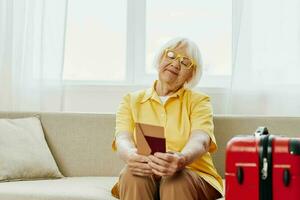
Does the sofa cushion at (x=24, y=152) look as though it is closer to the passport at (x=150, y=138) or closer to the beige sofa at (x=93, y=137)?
the beige sofa at (x=93, y=137)

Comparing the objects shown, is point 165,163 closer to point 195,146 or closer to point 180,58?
point 195,146

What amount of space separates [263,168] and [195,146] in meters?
0.53

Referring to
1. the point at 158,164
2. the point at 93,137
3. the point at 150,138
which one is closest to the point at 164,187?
the point at 158,164

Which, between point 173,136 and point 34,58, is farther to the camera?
point 34,58

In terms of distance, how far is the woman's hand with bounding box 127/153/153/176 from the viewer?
2.29 meters

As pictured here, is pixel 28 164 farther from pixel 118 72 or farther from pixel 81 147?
pixel 118 72

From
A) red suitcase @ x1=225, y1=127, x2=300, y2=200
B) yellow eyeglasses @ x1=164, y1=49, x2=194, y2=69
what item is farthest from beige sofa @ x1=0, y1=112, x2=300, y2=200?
red suitcase @ x1=225, y1=127, x2=300, y2=200

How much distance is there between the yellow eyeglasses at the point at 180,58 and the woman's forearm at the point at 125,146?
1.34 ft

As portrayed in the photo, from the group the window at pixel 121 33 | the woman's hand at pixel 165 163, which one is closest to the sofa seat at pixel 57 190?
the woman's hand at pixel 165 163

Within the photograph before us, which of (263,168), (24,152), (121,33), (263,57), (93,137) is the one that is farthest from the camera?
(121,33)

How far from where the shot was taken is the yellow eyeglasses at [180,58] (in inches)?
105

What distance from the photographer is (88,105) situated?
11.6 feet

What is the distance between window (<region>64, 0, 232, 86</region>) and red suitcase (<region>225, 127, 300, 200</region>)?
169cm

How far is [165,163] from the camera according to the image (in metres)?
2.22
